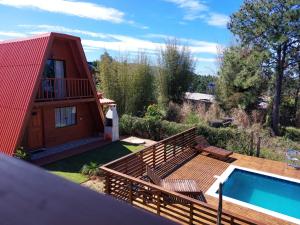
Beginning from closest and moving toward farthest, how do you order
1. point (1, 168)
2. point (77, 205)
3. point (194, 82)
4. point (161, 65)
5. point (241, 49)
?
point (77, 205), point (1, 168), point (241, 49), point (161, 65), point (194, 82)

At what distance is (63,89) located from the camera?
13.4 m

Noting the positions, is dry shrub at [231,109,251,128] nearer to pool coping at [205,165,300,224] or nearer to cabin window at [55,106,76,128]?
pool coping at [205,165,300,224]

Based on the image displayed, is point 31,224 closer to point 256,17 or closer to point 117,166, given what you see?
point 117,166

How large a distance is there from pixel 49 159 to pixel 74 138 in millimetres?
3350

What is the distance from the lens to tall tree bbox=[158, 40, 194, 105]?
20.2m

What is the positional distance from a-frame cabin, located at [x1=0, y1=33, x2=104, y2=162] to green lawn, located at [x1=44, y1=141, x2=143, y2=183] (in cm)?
183

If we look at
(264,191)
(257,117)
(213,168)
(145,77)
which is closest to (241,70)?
(257,117)

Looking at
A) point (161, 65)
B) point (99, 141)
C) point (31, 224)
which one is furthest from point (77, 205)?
point (161, 65)

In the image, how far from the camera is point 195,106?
19016mm

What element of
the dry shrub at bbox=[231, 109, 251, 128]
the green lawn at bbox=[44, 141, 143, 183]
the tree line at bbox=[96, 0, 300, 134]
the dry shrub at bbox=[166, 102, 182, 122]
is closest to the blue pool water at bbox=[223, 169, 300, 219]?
the green lawn at bbox=[44, 141, 143, 183]

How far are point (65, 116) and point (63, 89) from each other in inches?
63.3

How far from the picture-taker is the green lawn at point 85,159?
986 centimetres

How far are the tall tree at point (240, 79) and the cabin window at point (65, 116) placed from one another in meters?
11.5

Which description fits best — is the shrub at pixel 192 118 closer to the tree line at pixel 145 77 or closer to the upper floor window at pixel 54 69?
the tree line at pixel 145 77
